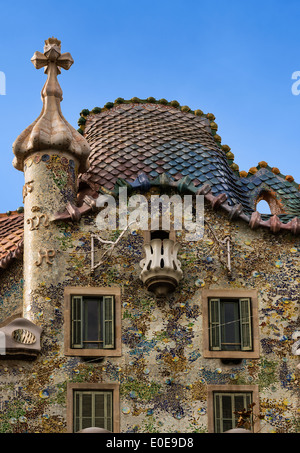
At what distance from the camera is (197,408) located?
3241 centimetres

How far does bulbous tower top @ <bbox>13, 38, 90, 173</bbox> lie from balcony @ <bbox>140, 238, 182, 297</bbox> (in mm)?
2859

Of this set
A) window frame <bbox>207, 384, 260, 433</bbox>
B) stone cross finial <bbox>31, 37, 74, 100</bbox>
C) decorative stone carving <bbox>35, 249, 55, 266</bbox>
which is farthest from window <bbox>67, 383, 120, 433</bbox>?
stone cross finial <bbox>31, 37, 74, 100</bbox>

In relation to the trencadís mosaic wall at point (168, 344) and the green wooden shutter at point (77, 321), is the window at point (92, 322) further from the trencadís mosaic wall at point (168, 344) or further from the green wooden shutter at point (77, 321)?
the trencadís mosaic wall at point (168, 344)

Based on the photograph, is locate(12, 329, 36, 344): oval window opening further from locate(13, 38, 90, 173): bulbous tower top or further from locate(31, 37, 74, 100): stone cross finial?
locate(31, 37, 74, 100): stone cross finial

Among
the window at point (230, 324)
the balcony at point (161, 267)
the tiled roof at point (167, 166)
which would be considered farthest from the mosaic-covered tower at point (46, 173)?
the window at point (230, 324)

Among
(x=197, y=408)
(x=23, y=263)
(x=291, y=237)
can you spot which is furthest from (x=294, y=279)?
(x=23, y=263)

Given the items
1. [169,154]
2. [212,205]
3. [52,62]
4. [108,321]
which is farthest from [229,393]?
[52,62]

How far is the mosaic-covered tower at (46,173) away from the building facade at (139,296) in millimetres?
30

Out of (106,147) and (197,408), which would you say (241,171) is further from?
(197,408)

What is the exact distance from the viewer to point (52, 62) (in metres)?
35.8

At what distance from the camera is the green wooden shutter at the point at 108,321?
32938 mm

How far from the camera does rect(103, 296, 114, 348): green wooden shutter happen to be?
32.9m

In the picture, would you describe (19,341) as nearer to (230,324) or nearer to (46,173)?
(46,173)

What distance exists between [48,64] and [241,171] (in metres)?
5.08
